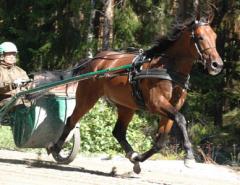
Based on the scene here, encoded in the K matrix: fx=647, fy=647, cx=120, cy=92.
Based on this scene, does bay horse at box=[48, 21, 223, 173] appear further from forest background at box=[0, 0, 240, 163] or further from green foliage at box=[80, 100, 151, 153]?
forest background at box=[0, 0, 240, 163]

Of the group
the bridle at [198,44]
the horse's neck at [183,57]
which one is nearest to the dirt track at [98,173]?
the horse's neck at [183,57]

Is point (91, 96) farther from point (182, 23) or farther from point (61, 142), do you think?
point (182, 23)

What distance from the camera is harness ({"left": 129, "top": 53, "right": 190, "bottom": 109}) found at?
886cm

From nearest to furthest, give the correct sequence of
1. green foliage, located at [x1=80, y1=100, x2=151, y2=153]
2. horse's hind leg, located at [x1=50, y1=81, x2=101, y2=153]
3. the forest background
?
1. horse's hind leg, located at [x1=50, y1=81, x2=101, y2=153]
2. green foliage, located at [x1=80, y1=100, x2=151, y2=153]
3. the forest background

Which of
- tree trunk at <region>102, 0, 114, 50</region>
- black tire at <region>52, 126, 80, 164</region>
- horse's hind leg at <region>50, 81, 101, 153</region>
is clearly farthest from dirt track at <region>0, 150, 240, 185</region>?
tree trunk at <region>102, 0, 114, 50</region>

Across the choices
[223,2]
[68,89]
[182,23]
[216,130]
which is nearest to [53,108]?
[68,89]

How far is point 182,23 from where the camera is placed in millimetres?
9250

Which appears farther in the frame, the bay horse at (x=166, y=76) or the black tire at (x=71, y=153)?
the black tire at (x=71, y=153)

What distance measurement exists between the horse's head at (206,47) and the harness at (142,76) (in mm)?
413

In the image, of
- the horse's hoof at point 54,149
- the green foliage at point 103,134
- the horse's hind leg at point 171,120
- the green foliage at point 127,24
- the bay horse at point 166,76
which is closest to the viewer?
the horse's hind leg at point 171,120

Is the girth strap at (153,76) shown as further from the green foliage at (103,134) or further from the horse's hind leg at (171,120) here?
the green foliage at (103,134)

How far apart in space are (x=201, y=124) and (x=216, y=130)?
88 cm

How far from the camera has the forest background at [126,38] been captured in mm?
16656

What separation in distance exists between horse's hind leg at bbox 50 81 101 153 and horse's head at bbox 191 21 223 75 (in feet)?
6.90
